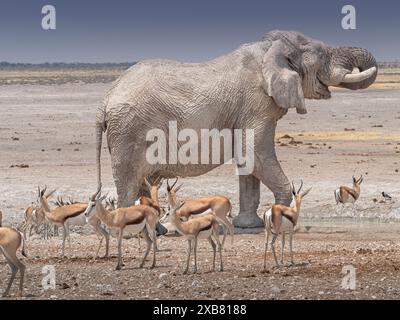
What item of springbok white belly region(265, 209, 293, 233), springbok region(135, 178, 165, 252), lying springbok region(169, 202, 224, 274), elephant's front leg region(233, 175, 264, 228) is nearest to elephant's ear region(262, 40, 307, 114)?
elephant's front leg region(233, 175, 264, 228)

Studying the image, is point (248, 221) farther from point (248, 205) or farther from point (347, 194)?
point (347, 194)

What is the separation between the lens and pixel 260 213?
22.2m

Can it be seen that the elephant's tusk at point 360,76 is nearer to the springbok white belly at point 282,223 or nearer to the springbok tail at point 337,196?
the springbok tail at point 337,196

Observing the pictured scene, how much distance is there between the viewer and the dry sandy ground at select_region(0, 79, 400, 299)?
1473cm

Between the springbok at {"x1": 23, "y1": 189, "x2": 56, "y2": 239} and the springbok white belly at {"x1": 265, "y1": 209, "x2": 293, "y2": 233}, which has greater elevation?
the springbok white belly at {"x1": 265, "y1": 209, "x2": 293, "y2": 233}

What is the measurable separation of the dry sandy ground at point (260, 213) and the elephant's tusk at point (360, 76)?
2.63 m

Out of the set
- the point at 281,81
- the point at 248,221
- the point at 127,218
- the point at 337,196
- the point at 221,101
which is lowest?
the point at 248,221

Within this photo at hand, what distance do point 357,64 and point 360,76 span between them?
591mm

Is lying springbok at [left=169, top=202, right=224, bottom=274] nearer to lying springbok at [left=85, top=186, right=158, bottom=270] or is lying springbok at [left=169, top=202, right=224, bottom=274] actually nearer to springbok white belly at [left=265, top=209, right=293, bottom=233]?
lying springbok at [left=85, top=186, right=158, bottom=270]

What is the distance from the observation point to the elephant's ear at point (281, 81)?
→ 20281mm

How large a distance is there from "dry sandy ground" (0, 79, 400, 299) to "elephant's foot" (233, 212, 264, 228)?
0.85 m

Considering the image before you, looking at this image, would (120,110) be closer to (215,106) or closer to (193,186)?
(215,106)

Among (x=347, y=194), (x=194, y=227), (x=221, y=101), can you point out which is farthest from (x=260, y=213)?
(x=194, y=227)
